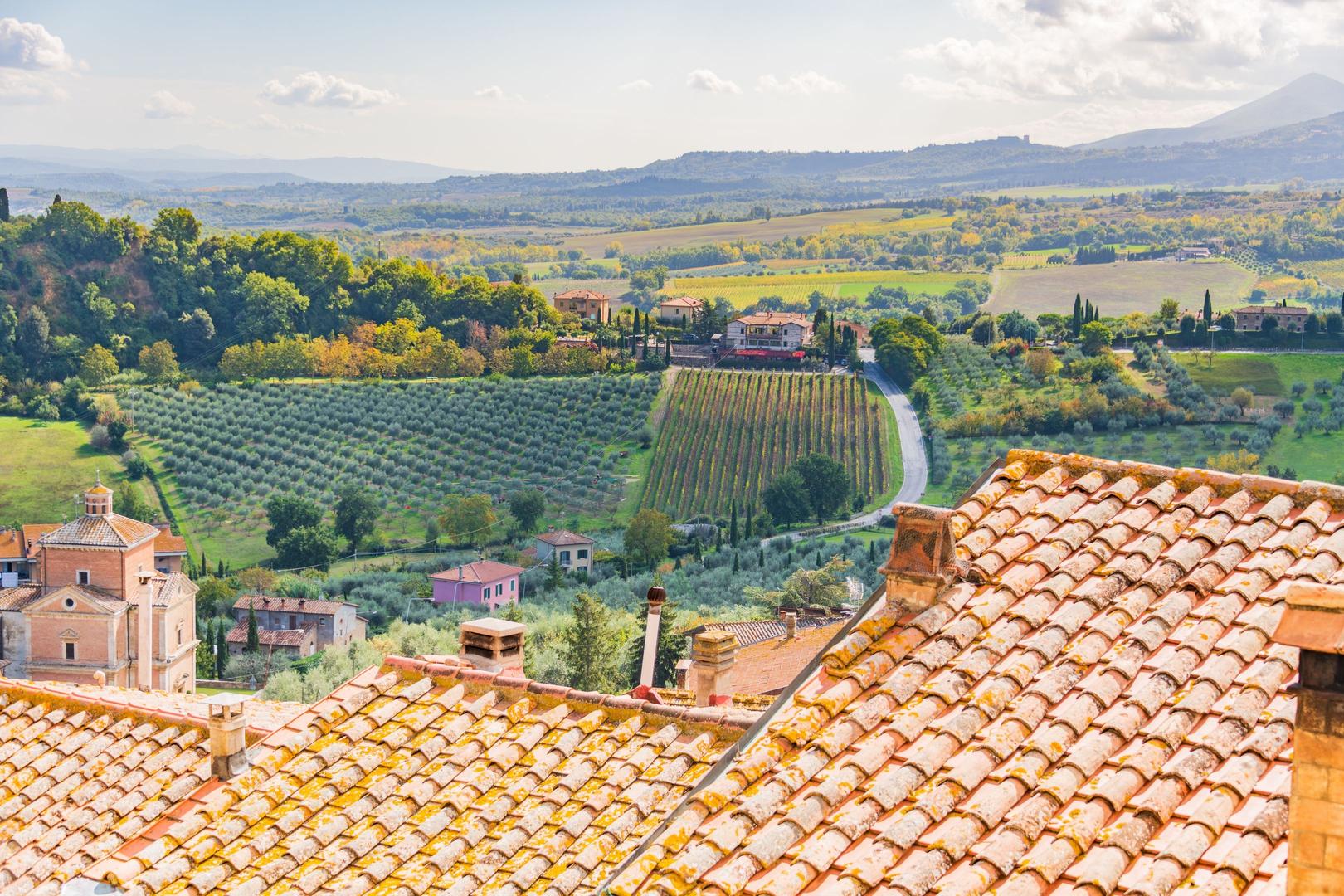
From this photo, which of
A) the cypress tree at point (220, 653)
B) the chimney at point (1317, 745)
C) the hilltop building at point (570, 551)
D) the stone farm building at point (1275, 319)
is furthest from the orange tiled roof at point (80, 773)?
the stone farm building at point (1275, 319)

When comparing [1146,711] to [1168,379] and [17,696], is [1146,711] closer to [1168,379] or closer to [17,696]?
[17,696]

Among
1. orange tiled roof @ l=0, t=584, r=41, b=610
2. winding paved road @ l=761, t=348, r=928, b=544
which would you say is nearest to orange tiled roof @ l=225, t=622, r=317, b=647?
orange tiled roof @ l=0, t=584, r=41, b=610

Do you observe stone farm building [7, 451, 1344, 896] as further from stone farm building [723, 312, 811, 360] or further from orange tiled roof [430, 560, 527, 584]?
stone farm building [723, 312, 811, 360]

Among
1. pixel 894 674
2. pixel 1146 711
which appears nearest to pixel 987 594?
pixel 894 674

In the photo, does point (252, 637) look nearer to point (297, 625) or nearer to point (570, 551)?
point (297, 625)

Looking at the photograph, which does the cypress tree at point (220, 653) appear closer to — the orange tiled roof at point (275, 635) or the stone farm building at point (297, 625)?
the orange tiled roof at point (275, 635)

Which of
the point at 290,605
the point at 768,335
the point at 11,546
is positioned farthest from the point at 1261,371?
the point at 11,546
